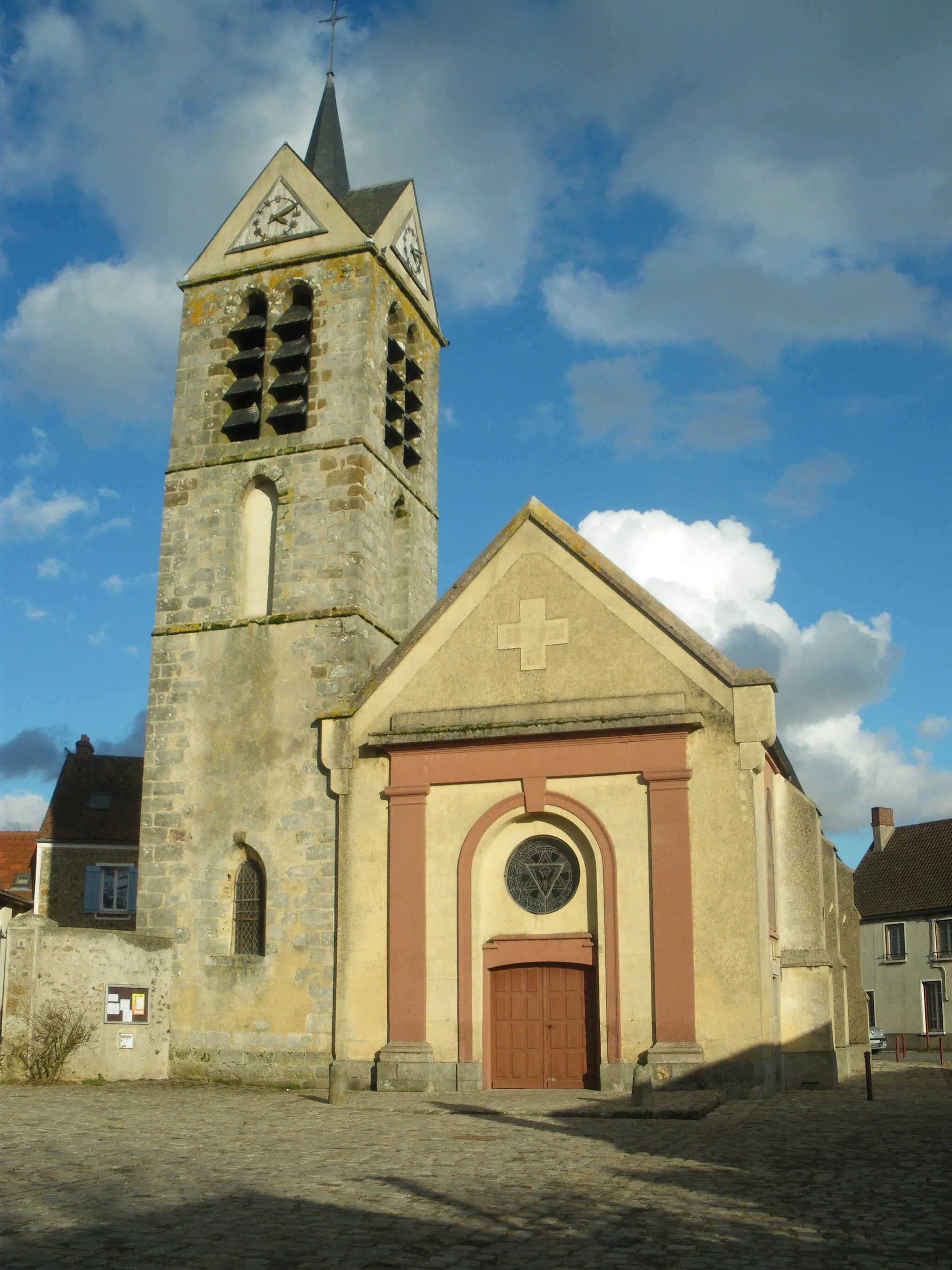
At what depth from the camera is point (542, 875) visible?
19547 mm

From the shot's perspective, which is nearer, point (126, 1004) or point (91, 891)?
point (126, 1004)

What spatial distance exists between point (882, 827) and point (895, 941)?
21.3ft

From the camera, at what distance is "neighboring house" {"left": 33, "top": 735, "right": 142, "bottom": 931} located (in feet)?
119

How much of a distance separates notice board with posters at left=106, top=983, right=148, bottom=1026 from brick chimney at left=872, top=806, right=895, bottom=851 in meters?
37.9

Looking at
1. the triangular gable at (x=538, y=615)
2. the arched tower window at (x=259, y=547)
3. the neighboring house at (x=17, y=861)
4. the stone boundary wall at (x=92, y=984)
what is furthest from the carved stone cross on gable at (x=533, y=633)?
the neighboring house at (x=17, y=861)

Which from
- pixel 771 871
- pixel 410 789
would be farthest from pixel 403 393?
pixel 771 871

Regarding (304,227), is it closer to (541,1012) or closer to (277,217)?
(277,217)

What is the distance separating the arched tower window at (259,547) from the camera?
2266 centimetres

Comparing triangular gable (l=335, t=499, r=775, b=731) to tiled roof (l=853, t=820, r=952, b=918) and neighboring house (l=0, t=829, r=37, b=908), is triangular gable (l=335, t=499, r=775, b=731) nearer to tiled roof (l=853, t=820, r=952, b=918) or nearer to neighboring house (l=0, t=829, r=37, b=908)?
neighboring house (l=0, t=829, r=37, b=908)

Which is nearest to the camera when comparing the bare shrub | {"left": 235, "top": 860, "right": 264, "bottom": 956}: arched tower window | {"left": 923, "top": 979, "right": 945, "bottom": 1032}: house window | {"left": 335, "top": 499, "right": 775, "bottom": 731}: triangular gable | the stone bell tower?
the bare shrub

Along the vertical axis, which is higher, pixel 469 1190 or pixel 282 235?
pixel 282 235

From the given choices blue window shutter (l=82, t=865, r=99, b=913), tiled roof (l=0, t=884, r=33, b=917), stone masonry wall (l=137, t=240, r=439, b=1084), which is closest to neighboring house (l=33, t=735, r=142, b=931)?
blue window shutter (l=82, t=865, r=99, b=913)

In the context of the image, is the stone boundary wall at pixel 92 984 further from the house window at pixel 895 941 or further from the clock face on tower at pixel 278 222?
the house window at pixel 895 941

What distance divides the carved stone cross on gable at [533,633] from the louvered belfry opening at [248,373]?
6531 mm
